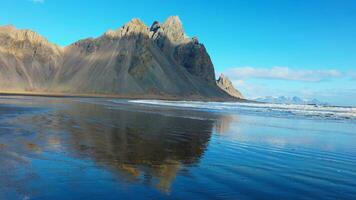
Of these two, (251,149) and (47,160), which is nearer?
(47,160)

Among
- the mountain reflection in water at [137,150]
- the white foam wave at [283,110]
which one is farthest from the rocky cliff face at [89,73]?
the mountain reflection in water at [137,150]

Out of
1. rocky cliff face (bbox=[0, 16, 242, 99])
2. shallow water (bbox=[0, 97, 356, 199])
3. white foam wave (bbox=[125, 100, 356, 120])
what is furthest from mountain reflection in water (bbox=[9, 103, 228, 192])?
rocky cliff face (bbox=[0, 16, 242, 99])

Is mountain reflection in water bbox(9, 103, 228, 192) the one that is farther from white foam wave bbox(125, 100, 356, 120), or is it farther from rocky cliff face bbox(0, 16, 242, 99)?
rocky cliff face bbox(0, 16, 242, 99)

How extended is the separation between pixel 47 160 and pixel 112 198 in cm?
442

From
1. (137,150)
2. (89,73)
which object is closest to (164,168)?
(137,150)

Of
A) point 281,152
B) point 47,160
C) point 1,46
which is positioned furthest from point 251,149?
point 1,46

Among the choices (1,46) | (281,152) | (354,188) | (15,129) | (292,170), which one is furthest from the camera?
(1,46)

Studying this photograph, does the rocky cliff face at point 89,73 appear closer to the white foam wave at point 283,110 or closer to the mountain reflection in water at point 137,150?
the white foam wave at point 283,110

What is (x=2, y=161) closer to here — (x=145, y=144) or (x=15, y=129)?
(x=145, y=144)

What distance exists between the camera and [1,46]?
187 m

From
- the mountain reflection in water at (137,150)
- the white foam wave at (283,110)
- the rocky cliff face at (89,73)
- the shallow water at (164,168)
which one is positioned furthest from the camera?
the rocky cliff face at (89,73)

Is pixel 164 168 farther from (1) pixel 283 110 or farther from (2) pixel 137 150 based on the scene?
(1) pixel 283 110

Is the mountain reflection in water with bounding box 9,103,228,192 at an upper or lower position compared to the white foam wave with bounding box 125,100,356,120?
lower

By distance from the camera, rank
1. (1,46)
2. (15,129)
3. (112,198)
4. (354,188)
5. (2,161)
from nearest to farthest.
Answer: (112,198) < (354,188) < (2,161) < (15,129) < (1,46)
